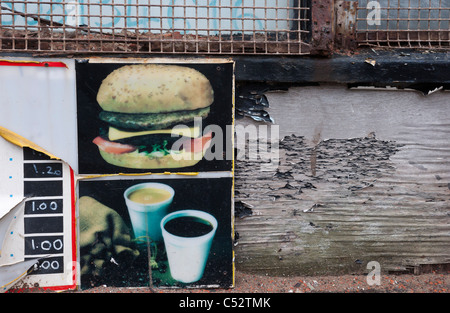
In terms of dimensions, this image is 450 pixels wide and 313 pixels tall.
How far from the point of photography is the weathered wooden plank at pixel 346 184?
10.6 ft

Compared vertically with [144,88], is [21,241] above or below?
below

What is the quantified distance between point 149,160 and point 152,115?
331 millimetres

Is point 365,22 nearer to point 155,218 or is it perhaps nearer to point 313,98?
point 313,98

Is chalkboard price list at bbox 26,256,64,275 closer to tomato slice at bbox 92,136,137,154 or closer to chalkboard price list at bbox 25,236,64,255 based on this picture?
chalkboard price list at bbox 25,236,64,255

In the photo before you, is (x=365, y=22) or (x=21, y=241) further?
(x=365, y=22)

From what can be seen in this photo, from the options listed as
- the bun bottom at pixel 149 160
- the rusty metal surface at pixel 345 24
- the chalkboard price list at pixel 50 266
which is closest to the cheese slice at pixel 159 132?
the bun bottom at pixel 149 160

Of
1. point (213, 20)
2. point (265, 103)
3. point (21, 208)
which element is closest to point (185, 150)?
point (265, 103)

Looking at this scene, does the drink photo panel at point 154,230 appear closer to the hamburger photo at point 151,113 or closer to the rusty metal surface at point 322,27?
the hamburger photo at point 151,113

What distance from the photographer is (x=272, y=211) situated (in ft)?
10.7

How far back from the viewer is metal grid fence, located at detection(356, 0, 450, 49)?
3230mm

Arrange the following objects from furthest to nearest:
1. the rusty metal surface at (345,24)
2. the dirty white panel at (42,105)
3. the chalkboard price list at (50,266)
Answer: the rusty metal surface at (345,24) < the chalkboard price list at (50,266) < the dirty white panel at (42,105)

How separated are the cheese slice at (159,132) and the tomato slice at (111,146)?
0.14 ft

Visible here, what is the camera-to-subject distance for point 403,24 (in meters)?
3.31

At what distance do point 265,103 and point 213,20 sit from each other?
749 millimetres
